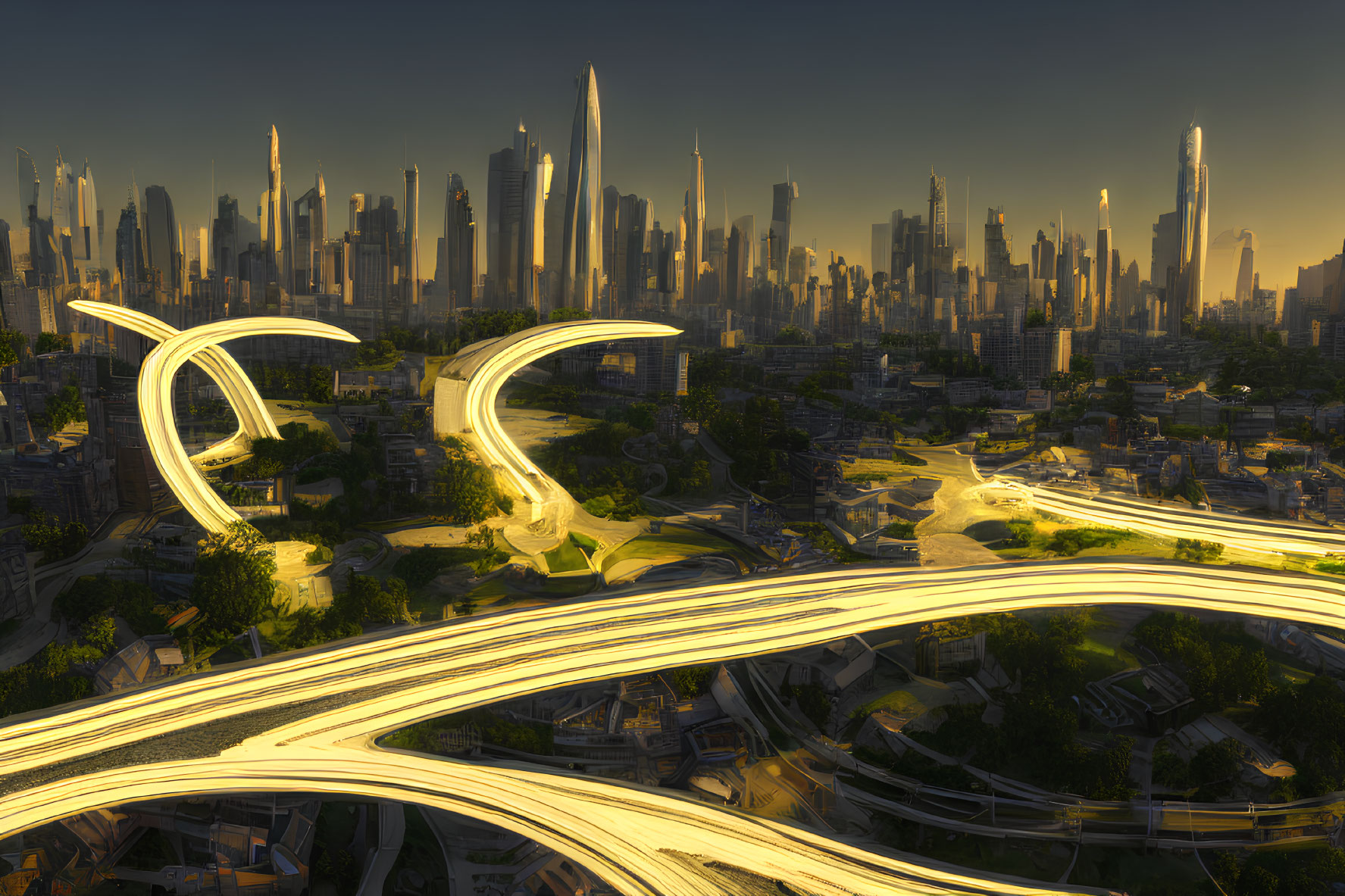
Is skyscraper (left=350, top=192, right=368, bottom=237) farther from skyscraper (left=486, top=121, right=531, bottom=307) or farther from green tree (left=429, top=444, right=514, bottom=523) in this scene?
green tree (left=429, top=444, right=514, bottom=523)

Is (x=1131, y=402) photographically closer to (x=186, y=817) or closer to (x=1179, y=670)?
(x=1179, y=670)

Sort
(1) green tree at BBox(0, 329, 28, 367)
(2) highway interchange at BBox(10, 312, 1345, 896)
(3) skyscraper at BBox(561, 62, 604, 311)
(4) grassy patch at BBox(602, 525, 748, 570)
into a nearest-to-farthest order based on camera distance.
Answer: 1. (2) highway interchange at BBox(10, 312, 1345, 896)
2. (4) grassy patch at BBox(602, 525, 748, 570)
3. (1) green tree at BBox(0, 329, 28, 367)
4. (3) skyscraper at BBox(561, 62, 604, 311)

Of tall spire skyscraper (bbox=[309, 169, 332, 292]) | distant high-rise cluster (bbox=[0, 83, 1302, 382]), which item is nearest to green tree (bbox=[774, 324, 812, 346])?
distant high-rise cluster (bbox=[0, 83, 1302, 382])

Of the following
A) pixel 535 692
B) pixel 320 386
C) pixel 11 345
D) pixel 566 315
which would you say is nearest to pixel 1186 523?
pixel 535 692

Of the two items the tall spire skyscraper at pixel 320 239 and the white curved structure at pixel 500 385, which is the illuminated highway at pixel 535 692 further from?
the tall spire skyscraper at pixel 320 239

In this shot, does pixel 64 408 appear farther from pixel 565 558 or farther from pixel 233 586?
pixel 565 558

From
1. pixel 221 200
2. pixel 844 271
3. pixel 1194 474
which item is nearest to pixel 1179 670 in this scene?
pixel 1194 474

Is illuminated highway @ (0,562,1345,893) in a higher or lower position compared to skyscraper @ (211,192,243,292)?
lower
